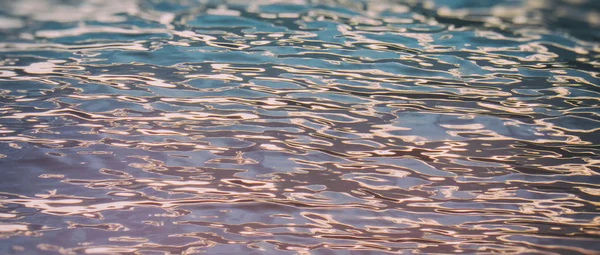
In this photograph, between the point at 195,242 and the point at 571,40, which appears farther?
the point at 571,40

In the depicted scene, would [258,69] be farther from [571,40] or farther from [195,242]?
[571,40]

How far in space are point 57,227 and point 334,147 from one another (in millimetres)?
1387

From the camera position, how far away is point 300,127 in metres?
3.29

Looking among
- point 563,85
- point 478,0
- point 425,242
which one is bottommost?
point 425,242

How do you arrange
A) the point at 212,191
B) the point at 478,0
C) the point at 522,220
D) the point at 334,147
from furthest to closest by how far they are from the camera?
A: the point at 478,0, the point at 334,147, the point at 212,191, the point at 522,220

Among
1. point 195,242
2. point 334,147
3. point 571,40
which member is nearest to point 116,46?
point 334,147

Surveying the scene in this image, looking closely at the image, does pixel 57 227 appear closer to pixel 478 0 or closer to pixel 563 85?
pixel 563 85

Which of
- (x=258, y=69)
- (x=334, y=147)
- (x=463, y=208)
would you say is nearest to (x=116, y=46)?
(x=258, y=69)

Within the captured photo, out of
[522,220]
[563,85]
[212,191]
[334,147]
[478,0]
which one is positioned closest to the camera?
[522,220]

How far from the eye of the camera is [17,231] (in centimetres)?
228

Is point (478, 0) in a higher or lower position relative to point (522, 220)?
higher

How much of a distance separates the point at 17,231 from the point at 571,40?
3892mm

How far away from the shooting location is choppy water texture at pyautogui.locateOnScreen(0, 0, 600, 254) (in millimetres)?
2357

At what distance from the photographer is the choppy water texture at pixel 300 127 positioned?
236 centimetres
